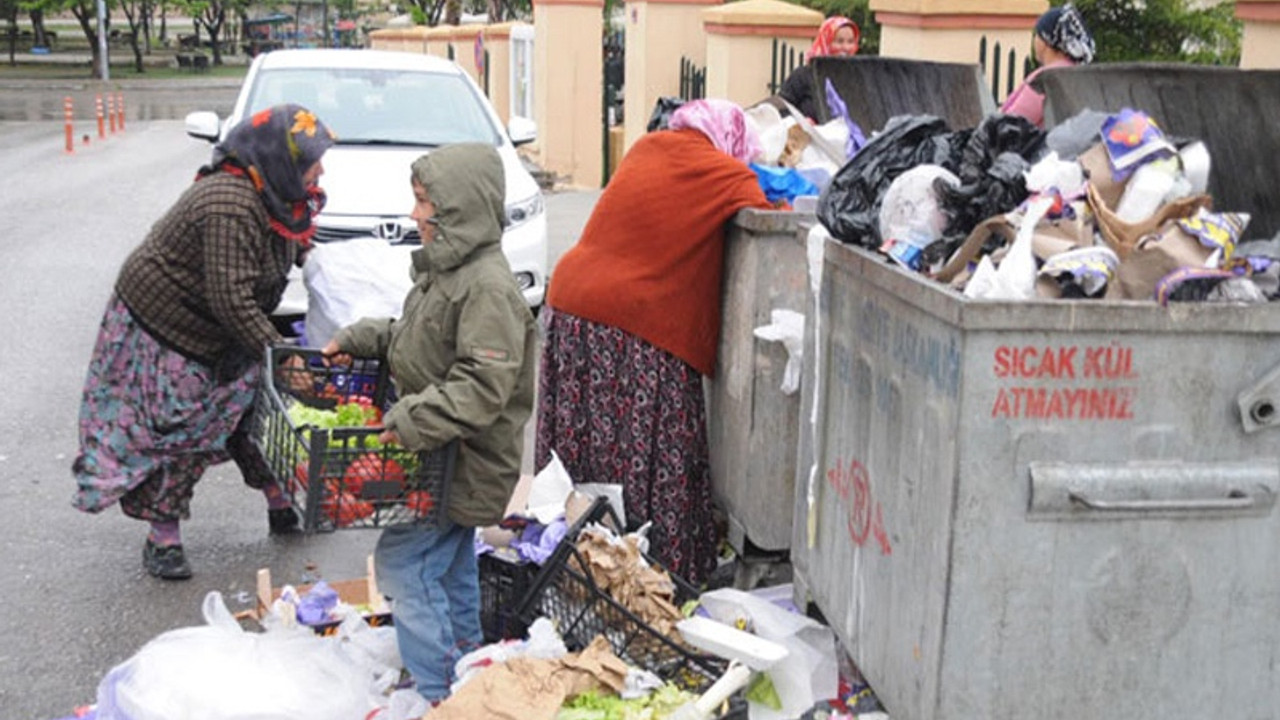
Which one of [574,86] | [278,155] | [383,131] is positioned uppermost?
[278,155]

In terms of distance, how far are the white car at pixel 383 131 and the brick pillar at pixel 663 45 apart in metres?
5.19

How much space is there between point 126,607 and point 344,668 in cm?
137

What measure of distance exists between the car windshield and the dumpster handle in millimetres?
6797

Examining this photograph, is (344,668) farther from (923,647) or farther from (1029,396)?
(1029,396)

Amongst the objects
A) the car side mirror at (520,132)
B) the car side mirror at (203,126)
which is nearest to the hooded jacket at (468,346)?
the car side mirror at (203,126)

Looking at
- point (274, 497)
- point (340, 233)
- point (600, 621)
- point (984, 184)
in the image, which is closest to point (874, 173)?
point (984, 184)

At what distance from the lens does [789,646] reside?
407cm

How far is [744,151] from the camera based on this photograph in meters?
5.16

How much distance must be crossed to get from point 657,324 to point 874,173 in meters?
1.28

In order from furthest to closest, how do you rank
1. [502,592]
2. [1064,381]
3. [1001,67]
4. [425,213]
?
[1001,67] → [502,592] → [425,213] → [1064,381]

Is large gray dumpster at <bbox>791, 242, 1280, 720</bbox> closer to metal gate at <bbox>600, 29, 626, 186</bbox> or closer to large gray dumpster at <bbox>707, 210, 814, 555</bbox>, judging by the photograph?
large gray dumpster at <bbox>707, 210, 814, 555</bbox>

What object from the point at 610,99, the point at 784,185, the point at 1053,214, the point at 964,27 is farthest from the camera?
the point at 610,99

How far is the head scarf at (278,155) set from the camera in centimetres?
500

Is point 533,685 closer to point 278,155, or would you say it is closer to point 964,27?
point 278,155
